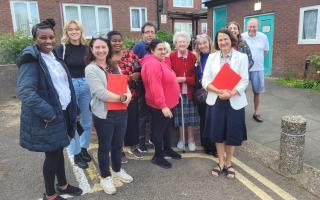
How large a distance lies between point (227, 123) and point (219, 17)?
37.8 feet

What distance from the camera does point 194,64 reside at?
13.8ft

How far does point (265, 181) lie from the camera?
3.52 metres

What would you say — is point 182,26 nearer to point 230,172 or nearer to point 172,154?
point 172,154

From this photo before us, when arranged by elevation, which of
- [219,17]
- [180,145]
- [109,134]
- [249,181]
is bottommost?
[249,181]

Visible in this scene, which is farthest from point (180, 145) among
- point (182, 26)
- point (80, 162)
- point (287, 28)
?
point (182, 26)

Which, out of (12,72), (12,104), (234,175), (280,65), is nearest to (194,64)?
(234,175)

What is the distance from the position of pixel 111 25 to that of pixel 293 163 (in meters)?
15.3

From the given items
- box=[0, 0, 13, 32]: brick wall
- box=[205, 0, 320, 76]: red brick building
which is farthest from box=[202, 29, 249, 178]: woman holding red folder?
box=[0, 0, 13, 32]: brick wall

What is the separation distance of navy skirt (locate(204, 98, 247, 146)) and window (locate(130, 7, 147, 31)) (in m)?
15.1

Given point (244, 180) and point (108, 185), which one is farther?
point (244, 180)

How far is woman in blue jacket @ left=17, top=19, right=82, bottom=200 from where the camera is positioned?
2.56m

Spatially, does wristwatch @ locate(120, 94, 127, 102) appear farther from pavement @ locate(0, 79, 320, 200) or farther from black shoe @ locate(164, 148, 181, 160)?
black shoe @ locate(164, 148, 181, 160)

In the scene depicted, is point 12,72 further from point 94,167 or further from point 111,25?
point 111,25

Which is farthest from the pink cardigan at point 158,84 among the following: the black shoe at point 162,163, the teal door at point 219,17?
the teal door at point 219,17
